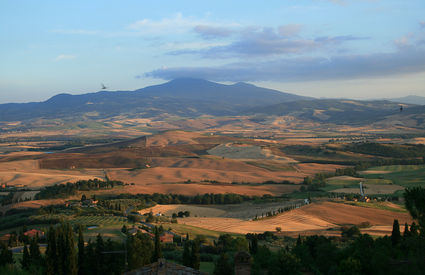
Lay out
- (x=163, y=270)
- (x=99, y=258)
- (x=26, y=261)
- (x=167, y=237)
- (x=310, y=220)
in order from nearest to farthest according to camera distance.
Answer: (x=163, y=270) < (x=99, y=258) < (x=26, y=261) < (x=167, y=237) < (x=310, y=220)

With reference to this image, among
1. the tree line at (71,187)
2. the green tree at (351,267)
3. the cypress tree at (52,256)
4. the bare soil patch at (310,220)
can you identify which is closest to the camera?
the green tree at (351,267)

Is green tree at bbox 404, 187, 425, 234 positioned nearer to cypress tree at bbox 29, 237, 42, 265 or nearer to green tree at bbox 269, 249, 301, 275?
green tree at bbox 269, 249, 301, 275

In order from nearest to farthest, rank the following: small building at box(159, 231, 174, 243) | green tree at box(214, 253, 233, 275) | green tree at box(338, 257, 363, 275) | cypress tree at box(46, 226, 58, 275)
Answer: green tree at box(338, 257, 363, 275) → green tree at box(214, 253, 233, 275) → cypress tree at box(46, 226, 58, 275) → small building at box(159, 231, 174, 243)

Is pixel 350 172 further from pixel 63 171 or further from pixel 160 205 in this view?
pixel 63 171

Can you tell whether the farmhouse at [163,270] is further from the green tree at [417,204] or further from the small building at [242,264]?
the green tree at [417,204]

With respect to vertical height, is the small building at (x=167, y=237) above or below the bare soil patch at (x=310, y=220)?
above

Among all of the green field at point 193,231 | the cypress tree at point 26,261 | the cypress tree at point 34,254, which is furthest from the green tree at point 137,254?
the green field at point 193,231

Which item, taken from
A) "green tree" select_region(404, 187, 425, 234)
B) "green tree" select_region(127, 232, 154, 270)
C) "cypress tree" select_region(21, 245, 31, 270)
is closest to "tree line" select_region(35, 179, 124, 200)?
"cypress tree" select_region(21, 245, 31, 270)

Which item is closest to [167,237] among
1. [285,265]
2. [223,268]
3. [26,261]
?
[26,261]

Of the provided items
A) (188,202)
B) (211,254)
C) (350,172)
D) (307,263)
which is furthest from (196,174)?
(307,263)

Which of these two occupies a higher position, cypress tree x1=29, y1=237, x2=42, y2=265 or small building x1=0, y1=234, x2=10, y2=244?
cypress tree x1=29, y1=237, x2=42, y2=265

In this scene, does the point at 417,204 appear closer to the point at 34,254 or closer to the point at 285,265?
the point at 285,265

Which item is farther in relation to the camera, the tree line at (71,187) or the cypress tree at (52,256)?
the tree line at (71,187)
